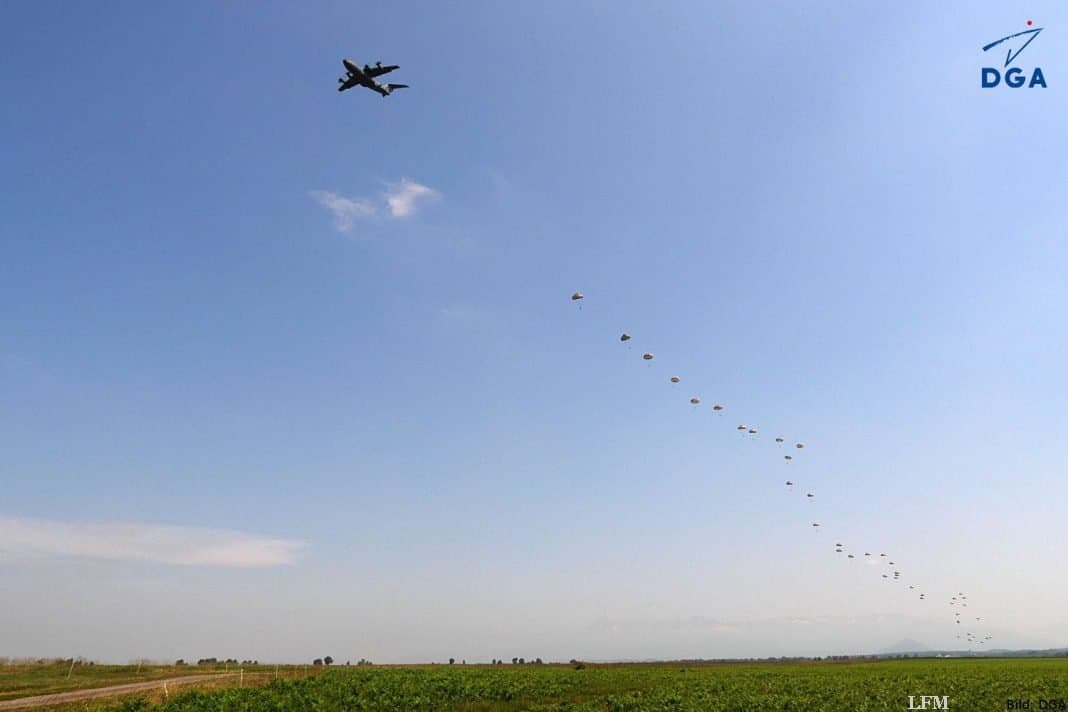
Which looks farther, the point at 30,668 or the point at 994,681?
the point at 30,668

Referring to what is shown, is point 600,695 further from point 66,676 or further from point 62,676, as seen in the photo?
point 62,676

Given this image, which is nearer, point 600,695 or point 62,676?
point 600,695

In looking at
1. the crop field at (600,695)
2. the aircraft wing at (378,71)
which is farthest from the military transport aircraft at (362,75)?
the crop field at (600,695)

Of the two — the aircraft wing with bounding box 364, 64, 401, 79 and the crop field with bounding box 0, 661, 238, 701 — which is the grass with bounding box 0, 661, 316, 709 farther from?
the aircraft wing with bounding box 364, 64, 401, 79

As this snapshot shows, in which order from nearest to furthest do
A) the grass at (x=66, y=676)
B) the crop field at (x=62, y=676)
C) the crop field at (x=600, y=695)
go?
1. the crop field at (x=600, y=695)
2. the crop field at (x=62, y=676)
3. the grass at (x=66, y=676)

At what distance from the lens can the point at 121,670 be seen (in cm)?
7600

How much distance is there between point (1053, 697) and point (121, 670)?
8837 cm

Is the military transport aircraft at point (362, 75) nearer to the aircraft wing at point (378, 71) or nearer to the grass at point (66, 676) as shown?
the aircraft wing at point (378, 71)

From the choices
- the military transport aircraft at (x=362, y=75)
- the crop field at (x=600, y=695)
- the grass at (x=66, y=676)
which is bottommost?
the grass at (x=66, y=676)

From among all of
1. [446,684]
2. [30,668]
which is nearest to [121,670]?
[30,668]

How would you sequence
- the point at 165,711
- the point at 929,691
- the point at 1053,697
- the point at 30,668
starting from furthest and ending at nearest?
the point at 30,668 → the point at 929,691 → the point at 1053,697 → the point at 165,711

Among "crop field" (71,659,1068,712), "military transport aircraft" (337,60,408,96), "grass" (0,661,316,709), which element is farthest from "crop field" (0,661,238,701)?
"military transport aircraft" (337,60,408,96)

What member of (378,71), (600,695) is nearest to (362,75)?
(378,71)

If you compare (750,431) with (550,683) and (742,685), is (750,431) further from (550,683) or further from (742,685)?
(550,683)
